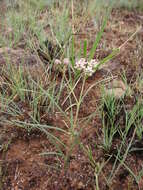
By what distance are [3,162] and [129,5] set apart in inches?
106

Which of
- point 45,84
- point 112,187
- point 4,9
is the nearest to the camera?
point 112,187

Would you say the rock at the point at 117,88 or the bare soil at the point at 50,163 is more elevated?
the rock at the point at 117,88

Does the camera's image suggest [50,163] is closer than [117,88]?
Yes

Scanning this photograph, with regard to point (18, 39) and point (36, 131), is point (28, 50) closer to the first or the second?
point (18, 39)

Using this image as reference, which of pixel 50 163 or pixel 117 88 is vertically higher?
pixel 117 88

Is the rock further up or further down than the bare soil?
further up

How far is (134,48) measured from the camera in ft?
5.93

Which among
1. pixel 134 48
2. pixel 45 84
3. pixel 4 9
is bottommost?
pixel 45 84

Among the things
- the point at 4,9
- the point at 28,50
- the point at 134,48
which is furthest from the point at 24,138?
the point at 4,9

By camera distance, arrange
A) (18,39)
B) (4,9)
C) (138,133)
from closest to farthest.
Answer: (138,133)
(18,39)
(4,9)

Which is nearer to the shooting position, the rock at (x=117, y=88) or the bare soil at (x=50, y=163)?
the bare soil at (x=50, y=163)

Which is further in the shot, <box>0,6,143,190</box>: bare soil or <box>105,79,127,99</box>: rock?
<box>105,79,127,99</box>: rock

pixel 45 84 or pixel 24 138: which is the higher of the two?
pixel 45 84

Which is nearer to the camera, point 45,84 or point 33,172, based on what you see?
point 33,172
